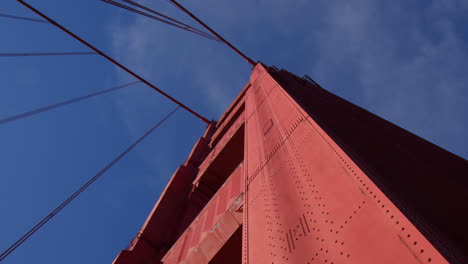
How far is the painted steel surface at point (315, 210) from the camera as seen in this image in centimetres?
193

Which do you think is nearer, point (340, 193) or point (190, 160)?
point (340, 193)

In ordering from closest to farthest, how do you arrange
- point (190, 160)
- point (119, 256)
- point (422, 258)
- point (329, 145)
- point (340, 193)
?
point (422, 258) → point (340, 193) → point (329, 145) → point (119, 256) → point (190, 160)

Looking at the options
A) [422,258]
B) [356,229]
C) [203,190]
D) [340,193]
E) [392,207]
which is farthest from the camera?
[203,190]

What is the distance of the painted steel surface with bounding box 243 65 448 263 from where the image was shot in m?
1.93

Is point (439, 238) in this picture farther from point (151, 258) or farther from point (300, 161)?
point (151, 258)

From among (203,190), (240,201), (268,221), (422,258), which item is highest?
(422,258)

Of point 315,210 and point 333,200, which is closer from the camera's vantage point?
point 333,200

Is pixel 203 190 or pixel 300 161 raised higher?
pixel 300 161

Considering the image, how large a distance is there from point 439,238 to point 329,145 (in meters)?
1.51

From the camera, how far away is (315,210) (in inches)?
110

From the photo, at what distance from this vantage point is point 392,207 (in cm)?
202

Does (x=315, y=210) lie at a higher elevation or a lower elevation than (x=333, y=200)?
lower

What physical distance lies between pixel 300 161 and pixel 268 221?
0.78 metres

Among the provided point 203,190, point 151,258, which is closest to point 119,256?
point 151,258
